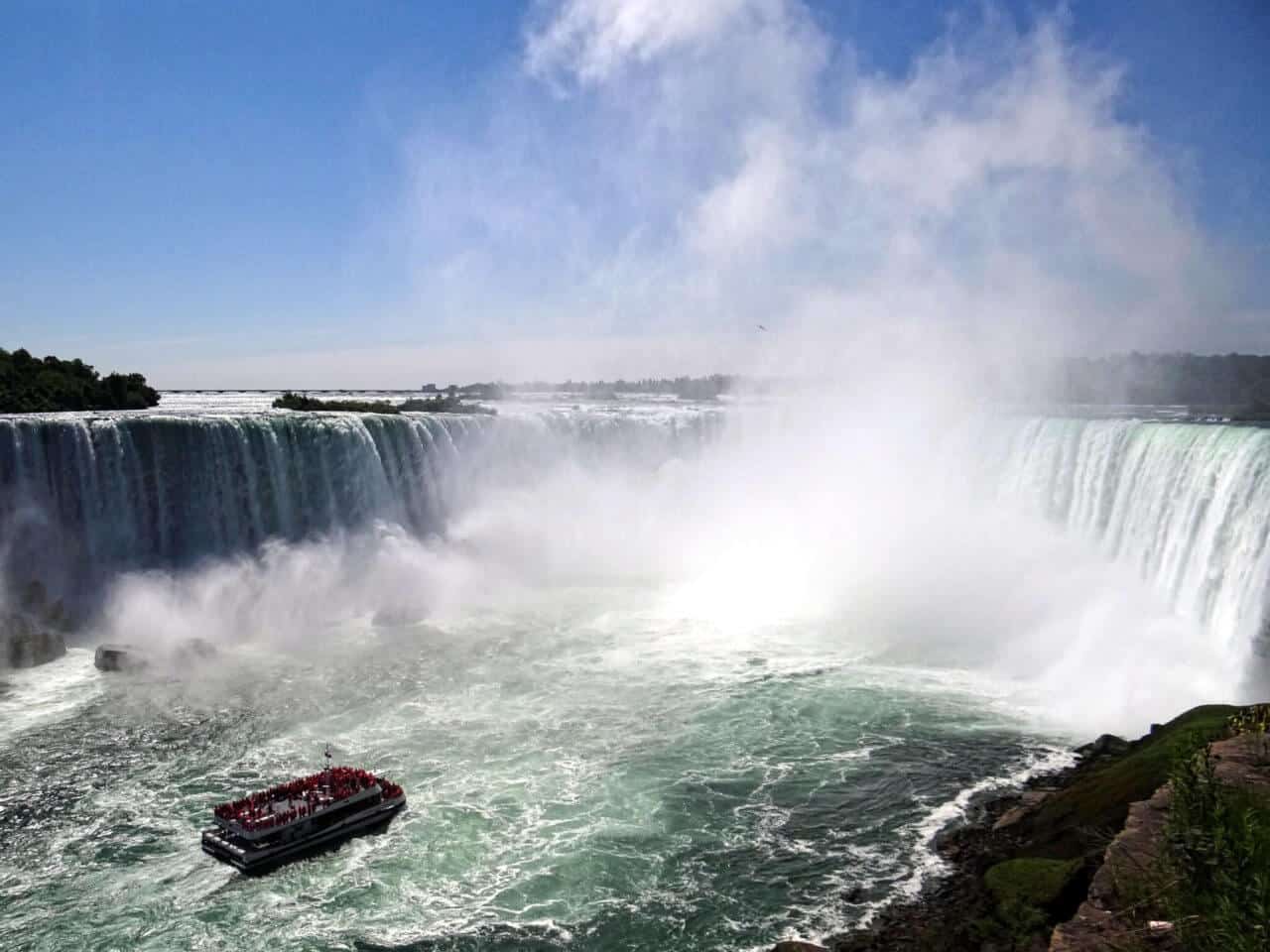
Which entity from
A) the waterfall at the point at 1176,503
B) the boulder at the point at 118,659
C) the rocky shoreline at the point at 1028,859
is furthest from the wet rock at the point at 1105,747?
the boulder at the point at 118,659

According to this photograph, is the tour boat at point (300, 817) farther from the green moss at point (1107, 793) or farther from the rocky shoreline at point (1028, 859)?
the green moss at point (1107, 793)

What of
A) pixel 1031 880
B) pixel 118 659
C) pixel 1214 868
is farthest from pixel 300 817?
pixel 1214 868

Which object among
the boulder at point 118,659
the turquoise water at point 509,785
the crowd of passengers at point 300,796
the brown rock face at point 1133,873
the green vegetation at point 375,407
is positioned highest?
the green vegetation at point 375,407

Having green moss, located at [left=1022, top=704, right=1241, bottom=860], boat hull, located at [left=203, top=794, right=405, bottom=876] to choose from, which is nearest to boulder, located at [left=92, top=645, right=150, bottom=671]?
boat hull, located at [left=203, top=794, right=405, bottom=876]

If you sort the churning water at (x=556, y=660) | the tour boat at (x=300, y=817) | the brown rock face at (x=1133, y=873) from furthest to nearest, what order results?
the tour boat at (x=300, y=817)
the churning water at (x=556, y=660)
the brown rock face at (x=1133, y=873)

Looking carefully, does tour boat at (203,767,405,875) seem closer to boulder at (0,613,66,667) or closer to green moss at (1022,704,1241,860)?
green moss at (1022,704,1241,860)

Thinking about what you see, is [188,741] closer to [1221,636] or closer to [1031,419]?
[1221,636]

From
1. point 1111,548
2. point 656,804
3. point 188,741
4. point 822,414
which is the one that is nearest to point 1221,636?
point 1111,548
